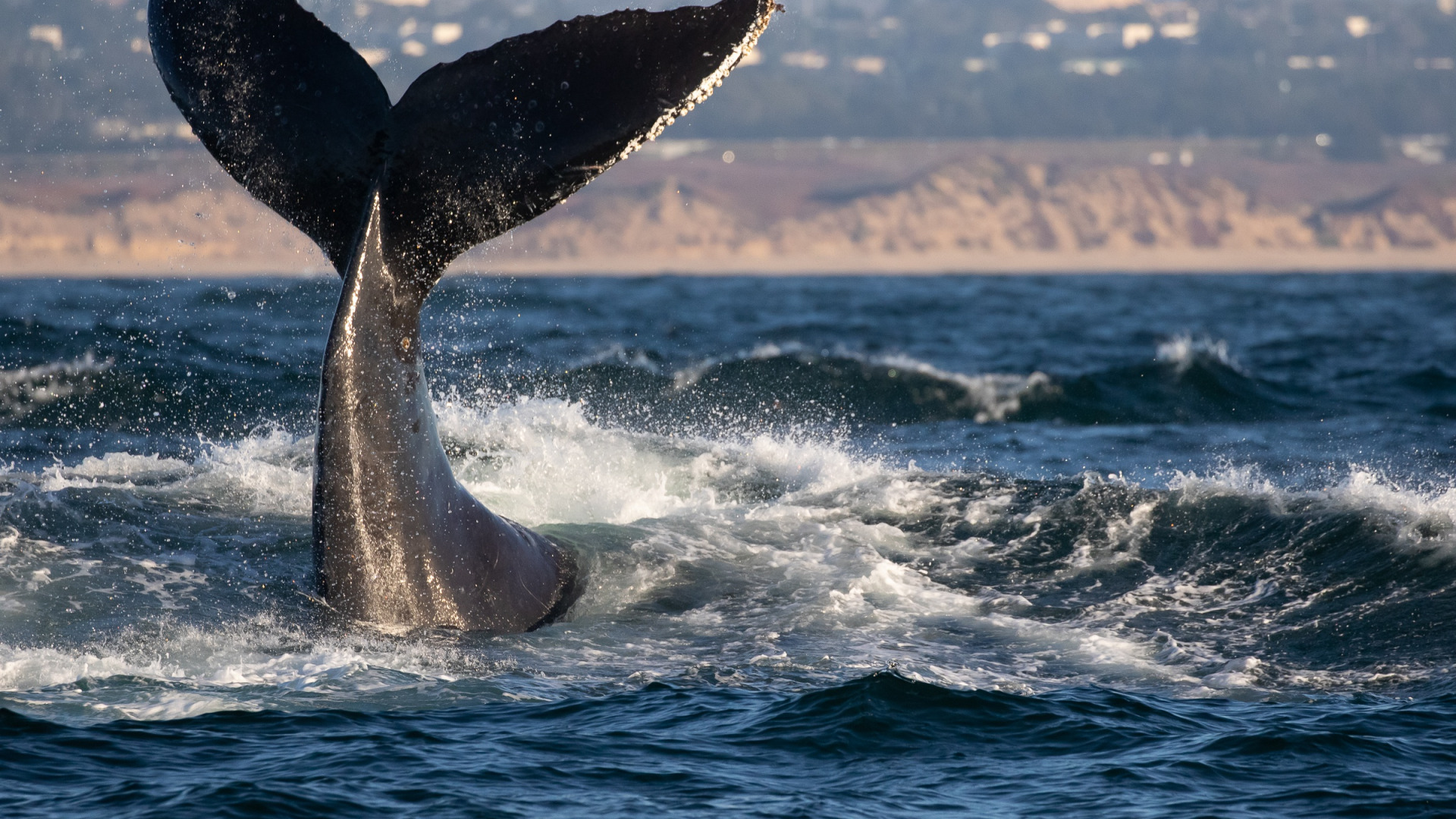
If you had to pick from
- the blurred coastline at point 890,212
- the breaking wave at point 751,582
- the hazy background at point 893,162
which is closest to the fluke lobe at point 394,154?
the breaking wave at point 751,582

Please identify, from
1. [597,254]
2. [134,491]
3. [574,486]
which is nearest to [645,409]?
[574,486]

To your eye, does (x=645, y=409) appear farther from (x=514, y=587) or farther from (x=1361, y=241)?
(x=1361, y=241)

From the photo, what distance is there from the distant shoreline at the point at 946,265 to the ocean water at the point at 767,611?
74502 mm

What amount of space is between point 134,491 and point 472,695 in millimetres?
5484

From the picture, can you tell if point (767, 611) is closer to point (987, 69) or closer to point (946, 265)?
point (946, 265)

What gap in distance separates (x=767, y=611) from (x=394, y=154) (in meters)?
3.63

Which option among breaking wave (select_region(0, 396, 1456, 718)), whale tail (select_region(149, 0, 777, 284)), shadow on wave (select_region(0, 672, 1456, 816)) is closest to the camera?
shadow on wave (select_region(0, 672, 1456, 816))

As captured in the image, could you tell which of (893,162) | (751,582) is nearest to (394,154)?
(751,582)

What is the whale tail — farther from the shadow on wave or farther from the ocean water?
the shadow on wave

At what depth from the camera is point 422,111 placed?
8109mm

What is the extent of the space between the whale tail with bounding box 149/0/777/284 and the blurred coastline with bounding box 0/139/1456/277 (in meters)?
90.6

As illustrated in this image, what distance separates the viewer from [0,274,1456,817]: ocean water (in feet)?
22.5

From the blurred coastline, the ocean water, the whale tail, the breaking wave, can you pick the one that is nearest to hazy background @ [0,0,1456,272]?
the blurred coastline

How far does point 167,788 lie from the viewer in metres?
6.49
